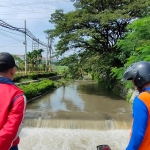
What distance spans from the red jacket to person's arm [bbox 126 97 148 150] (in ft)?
2.80

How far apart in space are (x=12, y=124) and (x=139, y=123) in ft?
3.06

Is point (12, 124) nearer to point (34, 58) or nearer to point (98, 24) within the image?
point (98, 24)

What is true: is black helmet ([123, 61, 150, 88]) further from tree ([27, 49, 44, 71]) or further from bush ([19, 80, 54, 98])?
tree ([27, 49, 44, 71])

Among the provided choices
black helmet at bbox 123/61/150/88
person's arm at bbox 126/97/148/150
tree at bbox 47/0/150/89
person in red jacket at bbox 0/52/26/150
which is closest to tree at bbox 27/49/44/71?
tree at bbox 47/0/150/89

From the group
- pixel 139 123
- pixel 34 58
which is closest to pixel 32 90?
pixel 139 123

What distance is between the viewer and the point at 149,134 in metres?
1.73

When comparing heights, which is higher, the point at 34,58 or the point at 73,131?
the point at 34,58

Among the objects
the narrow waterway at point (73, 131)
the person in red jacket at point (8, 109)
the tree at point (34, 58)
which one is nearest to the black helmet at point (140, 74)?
the person in red jacket at point (8, 109)

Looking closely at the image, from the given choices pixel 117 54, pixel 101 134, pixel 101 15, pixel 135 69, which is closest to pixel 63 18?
pixel 101 15

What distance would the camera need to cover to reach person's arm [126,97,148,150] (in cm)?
168

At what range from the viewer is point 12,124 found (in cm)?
160

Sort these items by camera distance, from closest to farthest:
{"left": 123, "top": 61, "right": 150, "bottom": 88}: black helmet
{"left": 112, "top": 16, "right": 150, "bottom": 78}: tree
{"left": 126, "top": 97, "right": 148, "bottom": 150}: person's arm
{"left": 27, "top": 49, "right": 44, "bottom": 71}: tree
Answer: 1. {"left": 126, "top": 97, "right": 148, "bottom": 150}: person's arm
2. {"left": 123, "top": 61, "right": 150, "bottom": 88}: black helmet
3. {"left": 112, "top": 16, "right": 150, "bottom": 78}: tree
4. {"left": 27, "top": 49, "right": 44, "bottom": 71}: tree

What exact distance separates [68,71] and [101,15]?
5.58 metres

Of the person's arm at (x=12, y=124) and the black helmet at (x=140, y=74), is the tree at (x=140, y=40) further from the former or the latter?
the person's arm at (x=12, y=124)
